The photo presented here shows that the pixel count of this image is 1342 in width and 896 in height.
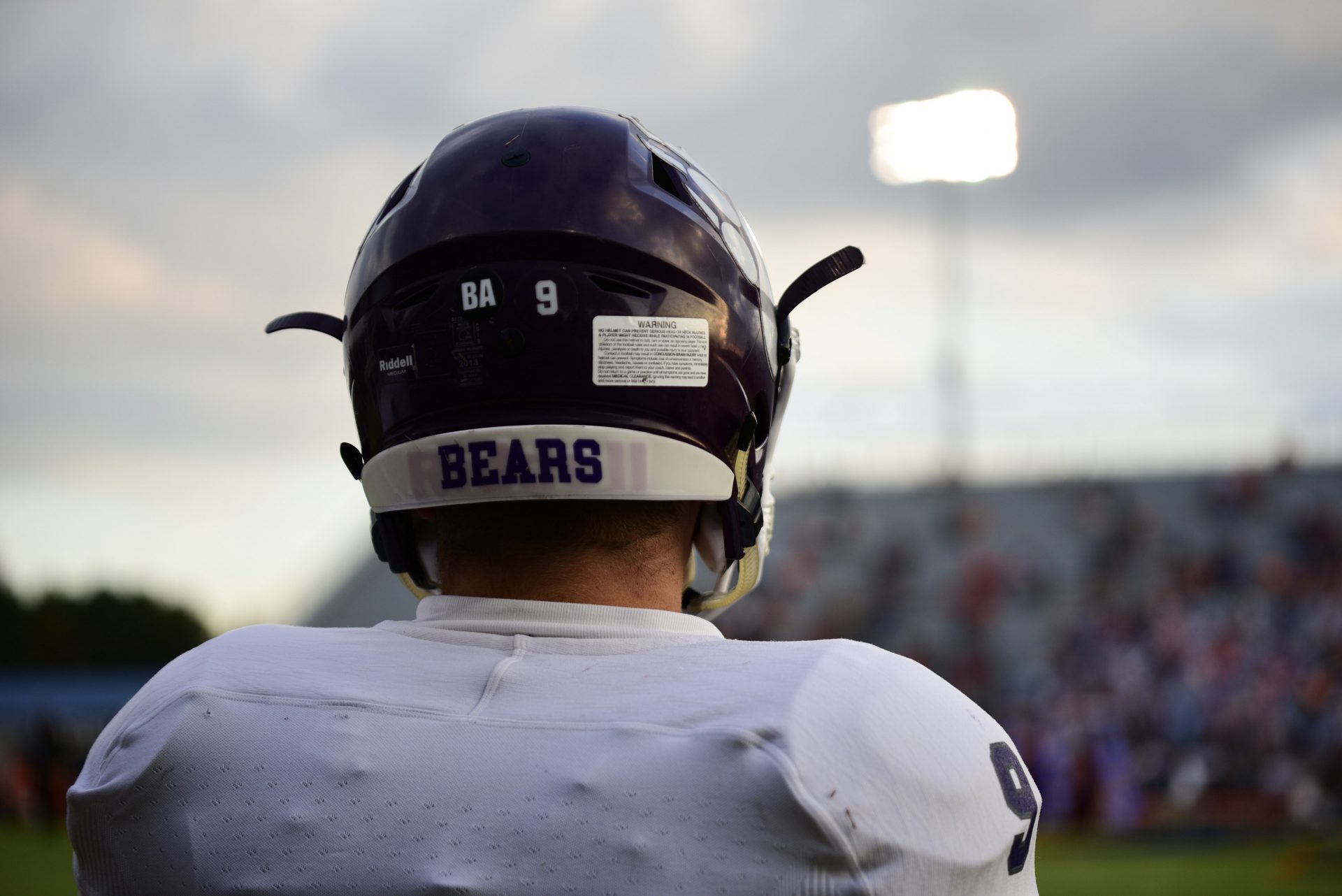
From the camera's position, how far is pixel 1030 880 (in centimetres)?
135

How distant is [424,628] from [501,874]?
0.34m

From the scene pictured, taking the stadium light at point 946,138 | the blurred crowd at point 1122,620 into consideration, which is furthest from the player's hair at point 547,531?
the stadium light at point 946,138

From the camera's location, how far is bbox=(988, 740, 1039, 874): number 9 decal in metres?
1.31

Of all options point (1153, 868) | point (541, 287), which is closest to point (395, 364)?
point (541, 287)

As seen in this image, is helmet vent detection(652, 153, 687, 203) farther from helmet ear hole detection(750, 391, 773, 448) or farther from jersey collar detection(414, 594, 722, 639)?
jersey collar detection(414, 594, 722, 639)

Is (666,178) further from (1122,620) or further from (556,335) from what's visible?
(1122,620)

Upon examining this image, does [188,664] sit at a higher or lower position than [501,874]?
higher

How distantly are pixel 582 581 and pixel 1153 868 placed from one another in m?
10.4

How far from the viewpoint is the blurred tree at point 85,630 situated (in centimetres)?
4103

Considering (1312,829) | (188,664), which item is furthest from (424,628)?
→ (1312,829)

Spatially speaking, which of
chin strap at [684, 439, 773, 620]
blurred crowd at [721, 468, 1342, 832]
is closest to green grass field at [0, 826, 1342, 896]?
blurred crowd at [721, 468, 1342, 832]

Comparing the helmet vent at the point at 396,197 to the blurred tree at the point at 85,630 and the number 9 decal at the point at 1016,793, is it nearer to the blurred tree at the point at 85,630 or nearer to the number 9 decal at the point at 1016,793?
the number 9 decal at the point at 1016,793

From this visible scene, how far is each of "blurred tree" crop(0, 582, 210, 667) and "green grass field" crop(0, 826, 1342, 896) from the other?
1183 inches

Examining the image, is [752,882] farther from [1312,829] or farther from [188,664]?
[1312,829]
